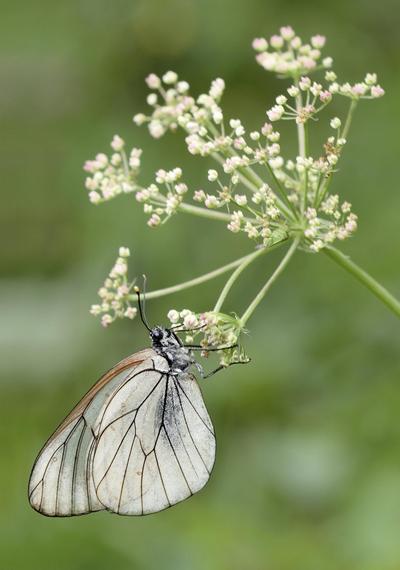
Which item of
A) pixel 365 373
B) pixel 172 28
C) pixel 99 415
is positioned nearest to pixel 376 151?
pixel 365 373

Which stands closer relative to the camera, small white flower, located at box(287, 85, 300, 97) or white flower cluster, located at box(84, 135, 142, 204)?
small white flower, located at box(287, 85, 300, 97)

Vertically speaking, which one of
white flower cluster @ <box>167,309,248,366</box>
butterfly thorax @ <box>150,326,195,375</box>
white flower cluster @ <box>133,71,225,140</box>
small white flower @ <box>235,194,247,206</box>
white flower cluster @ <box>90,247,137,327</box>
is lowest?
white flower cluster @ <box>167,309,248,366</box>

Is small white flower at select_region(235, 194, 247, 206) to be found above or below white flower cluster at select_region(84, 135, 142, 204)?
below

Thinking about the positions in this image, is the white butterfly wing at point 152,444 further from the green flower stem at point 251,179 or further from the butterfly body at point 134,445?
the green flower stem at point 251,179

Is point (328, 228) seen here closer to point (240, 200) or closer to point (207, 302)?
point (240, 200)

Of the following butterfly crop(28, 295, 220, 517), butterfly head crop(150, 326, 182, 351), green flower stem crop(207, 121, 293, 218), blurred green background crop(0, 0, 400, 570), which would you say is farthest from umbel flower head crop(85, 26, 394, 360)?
blurred green background crop(0, 0, 400, 570)

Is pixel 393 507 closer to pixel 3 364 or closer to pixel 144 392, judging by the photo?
pixel 144 392

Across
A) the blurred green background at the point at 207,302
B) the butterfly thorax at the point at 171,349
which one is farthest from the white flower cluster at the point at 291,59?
the blurred green background at the point at 207,302

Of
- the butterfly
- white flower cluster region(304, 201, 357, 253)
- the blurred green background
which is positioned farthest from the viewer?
the blurred green background

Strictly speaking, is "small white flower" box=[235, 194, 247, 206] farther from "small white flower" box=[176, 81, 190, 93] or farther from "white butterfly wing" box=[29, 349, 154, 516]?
"white butterfly wing" box=[29, 349, 154, 516]
